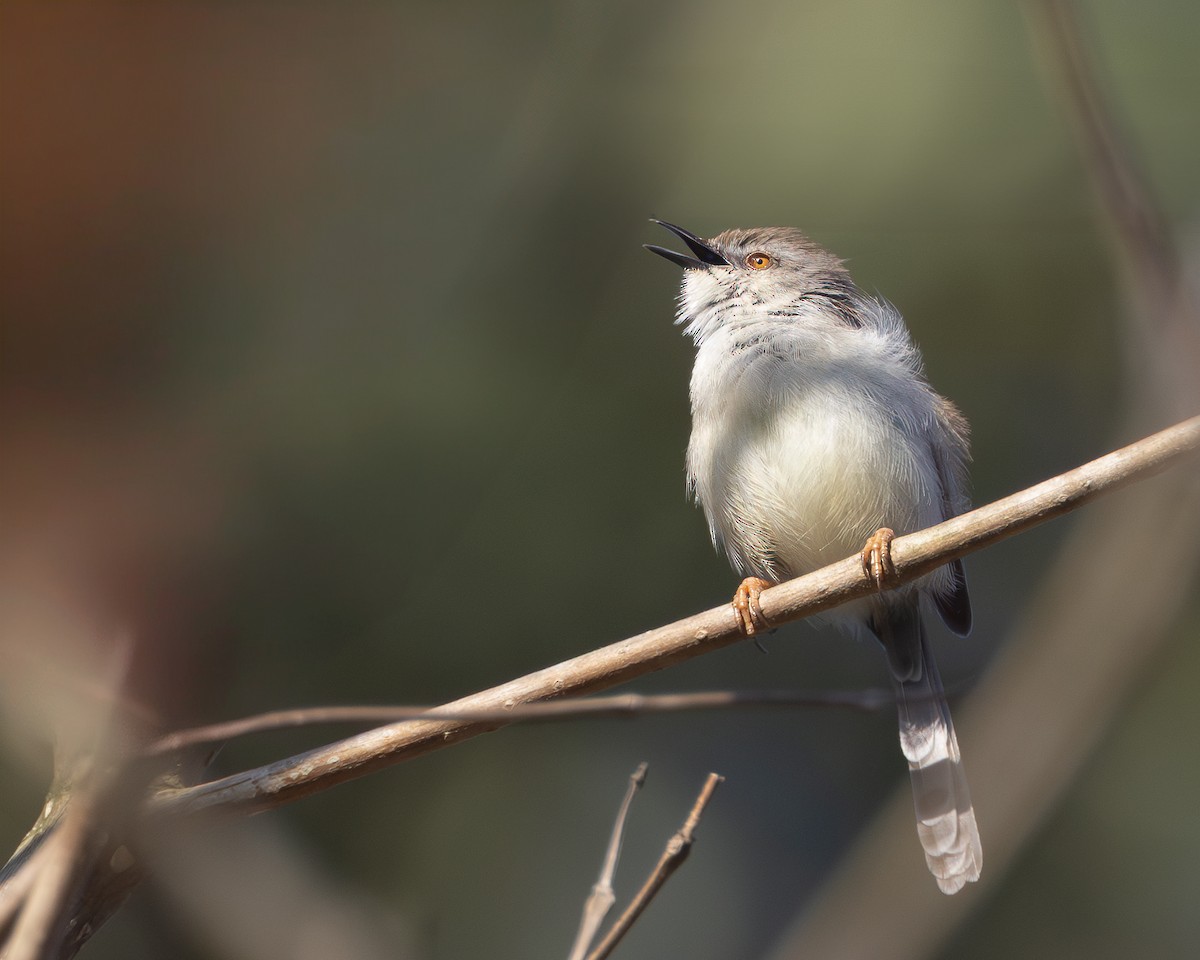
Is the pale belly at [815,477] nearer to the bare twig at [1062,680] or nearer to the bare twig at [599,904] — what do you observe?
the bare twig at [1062,680]

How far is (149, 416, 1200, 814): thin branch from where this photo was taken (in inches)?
97.7

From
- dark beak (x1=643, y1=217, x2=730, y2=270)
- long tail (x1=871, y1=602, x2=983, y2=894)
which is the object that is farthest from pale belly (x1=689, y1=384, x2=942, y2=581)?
dark beak (x1=643, y1=217, x2=730, y2=270)

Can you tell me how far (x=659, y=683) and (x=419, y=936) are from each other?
3.28 meters

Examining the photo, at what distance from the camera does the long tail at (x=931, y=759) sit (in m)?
3.94

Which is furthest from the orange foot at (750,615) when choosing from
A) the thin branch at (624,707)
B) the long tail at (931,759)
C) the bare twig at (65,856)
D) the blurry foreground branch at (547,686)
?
the bare twig at (65,856)

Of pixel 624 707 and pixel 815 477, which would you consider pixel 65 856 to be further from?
pixel 815 477

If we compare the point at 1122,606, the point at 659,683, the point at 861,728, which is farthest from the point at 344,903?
the point at 861,728

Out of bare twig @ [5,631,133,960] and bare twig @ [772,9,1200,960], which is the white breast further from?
bare twig @ [5,631,133,960]

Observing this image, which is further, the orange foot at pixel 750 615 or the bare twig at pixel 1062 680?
the orange foot at pixel 750 615

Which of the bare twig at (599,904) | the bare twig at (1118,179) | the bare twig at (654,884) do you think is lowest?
the bare twig at (599,904)

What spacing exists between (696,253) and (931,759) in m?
2.43

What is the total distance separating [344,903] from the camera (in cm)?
375

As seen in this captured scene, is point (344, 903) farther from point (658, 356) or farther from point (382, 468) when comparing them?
point (658, 356)

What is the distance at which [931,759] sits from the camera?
14.3 ft
